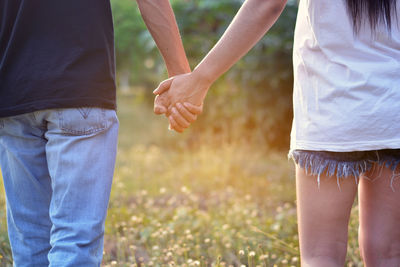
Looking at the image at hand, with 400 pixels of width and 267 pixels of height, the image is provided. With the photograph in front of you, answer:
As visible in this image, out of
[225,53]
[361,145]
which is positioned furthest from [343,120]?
[225,53]

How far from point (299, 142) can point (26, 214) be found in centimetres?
102

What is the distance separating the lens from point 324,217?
66.8 inches

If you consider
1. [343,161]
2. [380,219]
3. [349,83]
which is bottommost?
[380,219]

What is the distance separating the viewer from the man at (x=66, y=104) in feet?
5.64

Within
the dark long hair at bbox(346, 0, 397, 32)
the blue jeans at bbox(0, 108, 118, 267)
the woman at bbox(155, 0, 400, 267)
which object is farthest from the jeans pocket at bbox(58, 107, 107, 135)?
the dark long hair at bbox(346, 0, 397, 32)

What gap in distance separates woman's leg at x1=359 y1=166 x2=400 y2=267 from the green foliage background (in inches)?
213

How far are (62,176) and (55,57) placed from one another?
1.31 ft

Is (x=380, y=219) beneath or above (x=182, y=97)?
beneath

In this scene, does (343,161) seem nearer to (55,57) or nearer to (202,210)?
(55,57)

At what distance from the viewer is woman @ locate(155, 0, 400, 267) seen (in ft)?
5.27

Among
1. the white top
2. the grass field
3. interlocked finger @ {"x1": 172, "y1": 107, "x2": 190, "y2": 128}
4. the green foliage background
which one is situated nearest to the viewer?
the white top

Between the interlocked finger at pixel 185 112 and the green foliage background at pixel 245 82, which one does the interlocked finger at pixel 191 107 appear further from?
the green foliage background at pixel 245 82

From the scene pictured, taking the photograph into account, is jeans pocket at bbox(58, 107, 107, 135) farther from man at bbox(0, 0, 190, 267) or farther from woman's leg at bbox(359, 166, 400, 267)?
woman's leg at bbox(359, 166, 400, 267)

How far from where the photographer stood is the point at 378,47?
1627 mm
